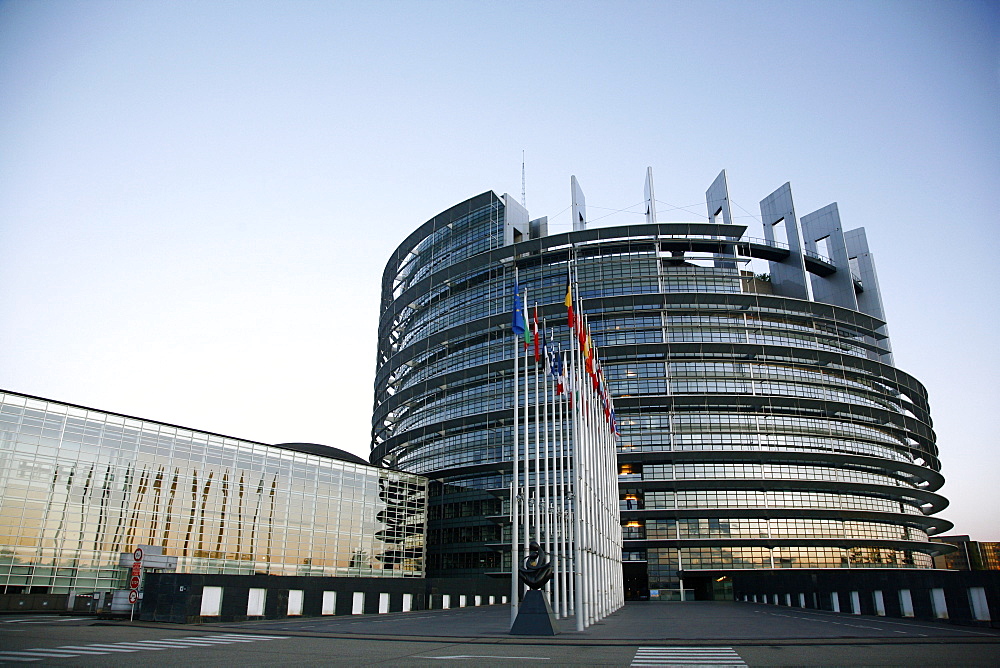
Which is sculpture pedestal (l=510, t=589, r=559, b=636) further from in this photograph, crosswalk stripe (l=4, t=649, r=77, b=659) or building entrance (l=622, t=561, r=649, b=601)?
building entrance (l=622, t=561, r=649, b=601)

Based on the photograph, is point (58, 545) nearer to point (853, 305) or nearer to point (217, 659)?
point (217, 659)

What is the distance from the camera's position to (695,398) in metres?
81.9

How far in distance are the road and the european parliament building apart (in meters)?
53.2

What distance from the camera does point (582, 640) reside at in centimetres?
2252

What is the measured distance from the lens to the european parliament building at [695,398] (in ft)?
263

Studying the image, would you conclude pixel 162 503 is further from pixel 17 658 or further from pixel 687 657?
pixel 687 657

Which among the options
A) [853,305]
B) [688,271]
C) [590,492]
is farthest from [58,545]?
[853,305]

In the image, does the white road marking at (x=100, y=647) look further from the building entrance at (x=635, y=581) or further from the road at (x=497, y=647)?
the building entrance at (x=635, y=581)

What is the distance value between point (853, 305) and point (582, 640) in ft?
283

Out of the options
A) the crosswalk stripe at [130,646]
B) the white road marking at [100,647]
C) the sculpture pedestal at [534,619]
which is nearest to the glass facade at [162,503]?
the crosswalk stripe at [130,646]

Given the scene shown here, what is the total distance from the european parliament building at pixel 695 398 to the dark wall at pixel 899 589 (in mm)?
20598

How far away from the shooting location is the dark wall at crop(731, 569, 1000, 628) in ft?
87.7

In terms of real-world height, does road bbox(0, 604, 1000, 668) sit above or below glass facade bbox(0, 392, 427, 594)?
below

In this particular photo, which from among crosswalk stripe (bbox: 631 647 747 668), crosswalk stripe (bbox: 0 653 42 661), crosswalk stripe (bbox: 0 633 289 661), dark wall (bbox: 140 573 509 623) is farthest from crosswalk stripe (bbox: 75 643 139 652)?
crosswalk stripe (bbox: 631 647 747 668)
